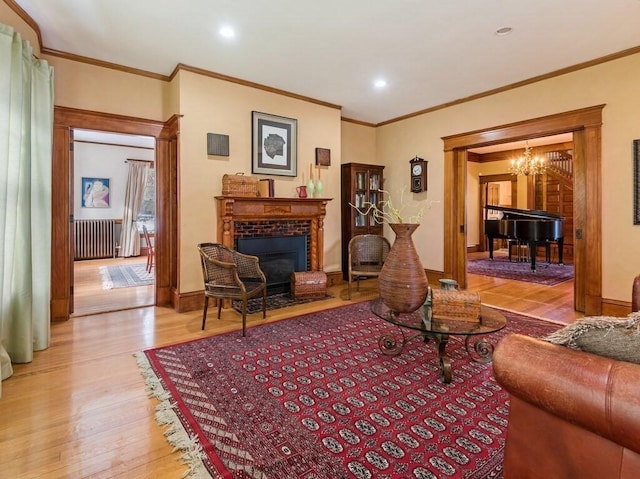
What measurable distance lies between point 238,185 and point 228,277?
4.36 ft

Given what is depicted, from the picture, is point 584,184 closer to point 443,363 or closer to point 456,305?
point 456,305

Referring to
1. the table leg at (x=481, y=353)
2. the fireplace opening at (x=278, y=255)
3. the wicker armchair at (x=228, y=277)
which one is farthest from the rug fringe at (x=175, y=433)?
the fireplace opening at (x=278, y=255)

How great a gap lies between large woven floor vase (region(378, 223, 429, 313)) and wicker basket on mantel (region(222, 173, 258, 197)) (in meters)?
2.22

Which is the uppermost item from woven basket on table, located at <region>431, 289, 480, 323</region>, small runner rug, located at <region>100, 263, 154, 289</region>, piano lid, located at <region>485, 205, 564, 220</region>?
piano lid, located at <region>485, 205, 564, 220</region>

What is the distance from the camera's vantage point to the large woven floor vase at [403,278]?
8.24 ft

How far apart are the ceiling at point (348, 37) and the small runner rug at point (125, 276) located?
328 cm

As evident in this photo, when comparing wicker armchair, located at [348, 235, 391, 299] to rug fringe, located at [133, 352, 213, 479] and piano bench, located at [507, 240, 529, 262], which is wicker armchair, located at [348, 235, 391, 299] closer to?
rug fringe, located at [133, 352, 213, 479]

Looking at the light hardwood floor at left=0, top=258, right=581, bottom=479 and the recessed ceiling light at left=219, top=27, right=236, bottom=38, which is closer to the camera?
the light hardwood floor at left=0, top=258, right=581, bottom=479

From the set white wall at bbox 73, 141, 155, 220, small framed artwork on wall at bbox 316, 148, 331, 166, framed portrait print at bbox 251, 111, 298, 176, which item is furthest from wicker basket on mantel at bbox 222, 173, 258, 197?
white wall at bbox 73, 141, 155, 220

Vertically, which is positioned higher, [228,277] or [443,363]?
[228,277]

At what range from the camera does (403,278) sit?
2527mm

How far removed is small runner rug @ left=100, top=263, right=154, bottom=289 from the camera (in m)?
5.39

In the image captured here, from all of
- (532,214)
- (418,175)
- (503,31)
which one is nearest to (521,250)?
(532,214)

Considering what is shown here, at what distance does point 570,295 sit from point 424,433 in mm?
4182
